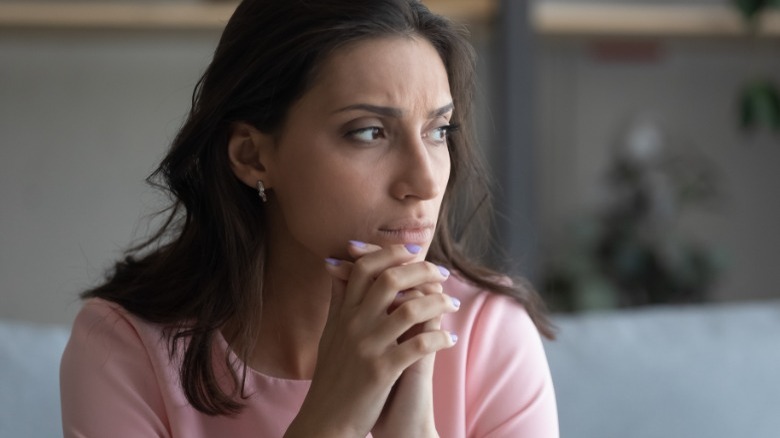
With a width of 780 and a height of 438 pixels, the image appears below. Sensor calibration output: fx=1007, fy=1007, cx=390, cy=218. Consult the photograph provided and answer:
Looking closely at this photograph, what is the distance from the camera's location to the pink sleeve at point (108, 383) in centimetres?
122

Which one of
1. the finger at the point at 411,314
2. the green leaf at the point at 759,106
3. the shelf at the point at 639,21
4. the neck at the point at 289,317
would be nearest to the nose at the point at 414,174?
the finger at the point at 411,314

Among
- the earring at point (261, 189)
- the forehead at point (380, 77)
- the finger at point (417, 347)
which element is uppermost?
the forehead at point (380, 77)

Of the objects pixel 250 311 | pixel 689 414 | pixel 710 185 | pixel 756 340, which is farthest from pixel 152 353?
pixel 710 185

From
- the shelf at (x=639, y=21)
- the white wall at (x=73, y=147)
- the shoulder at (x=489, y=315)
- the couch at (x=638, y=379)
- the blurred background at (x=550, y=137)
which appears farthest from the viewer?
the white wall at (x=73, y=147)

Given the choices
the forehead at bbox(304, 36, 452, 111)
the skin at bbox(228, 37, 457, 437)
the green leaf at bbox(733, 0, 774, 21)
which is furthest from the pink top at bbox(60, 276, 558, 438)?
the green leaf at bbox(733, 0, 774, 21)

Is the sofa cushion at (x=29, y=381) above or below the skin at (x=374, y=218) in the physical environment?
below

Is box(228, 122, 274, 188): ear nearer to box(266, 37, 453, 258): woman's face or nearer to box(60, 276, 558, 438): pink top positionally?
box(266, 37, 453, 258): woman's face

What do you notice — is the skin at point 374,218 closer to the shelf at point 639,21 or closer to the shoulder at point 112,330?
the shoulder at point 112,330

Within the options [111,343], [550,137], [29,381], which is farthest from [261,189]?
[550,137]

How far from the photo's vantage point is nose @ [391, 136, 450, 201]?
3.56 ft

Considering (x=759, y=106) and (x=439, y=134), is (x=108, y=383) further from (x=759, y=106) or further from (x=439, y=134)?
(x=759, y=106)

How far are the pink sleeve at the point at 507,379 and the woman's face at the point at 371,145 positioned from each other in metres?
0.25

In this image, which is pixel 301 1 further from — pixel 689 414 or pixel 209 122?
pixel 689 414

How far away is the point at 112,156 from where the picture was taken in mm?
2844
